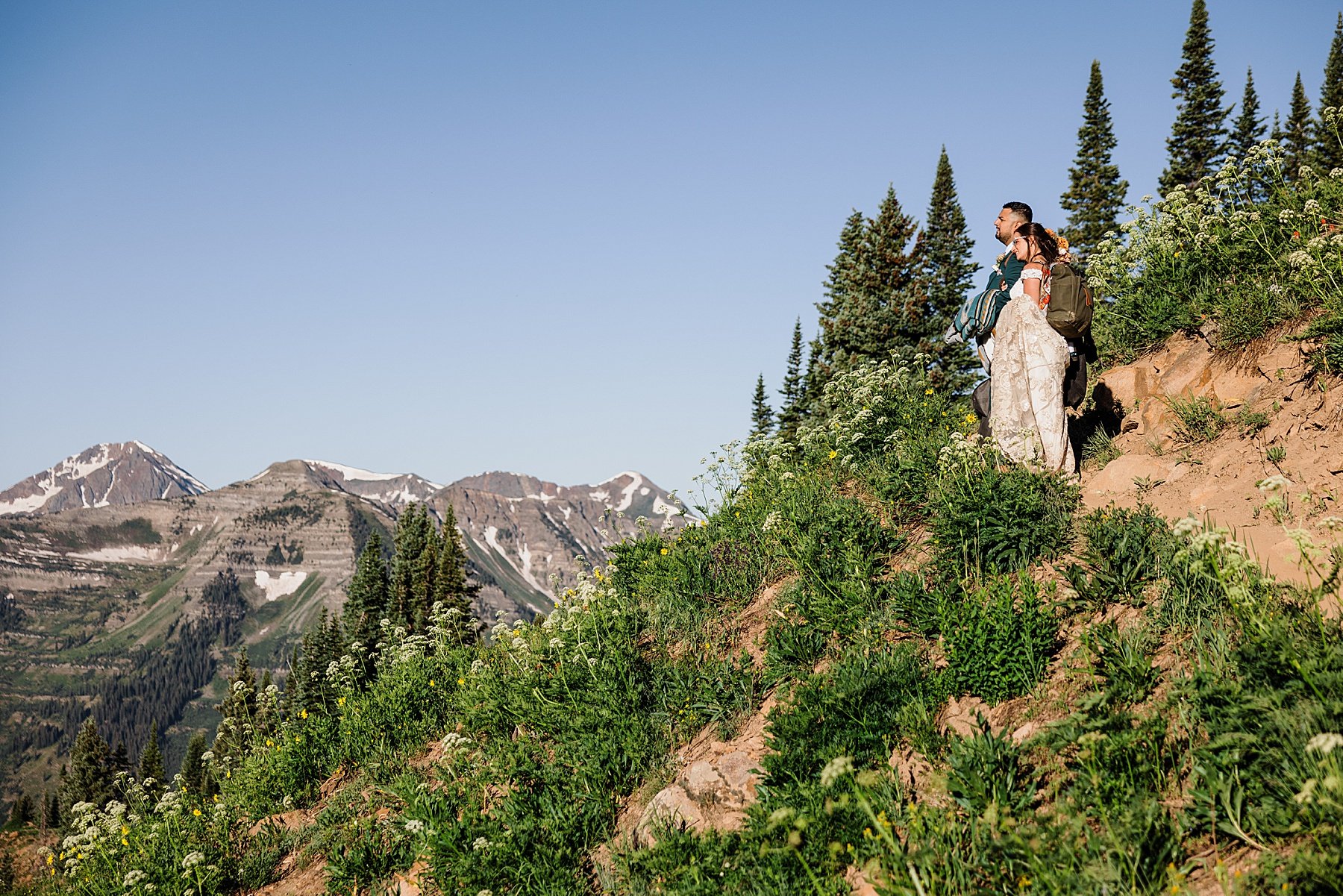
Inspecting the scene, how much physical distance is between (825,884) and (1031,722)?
66.3 inches

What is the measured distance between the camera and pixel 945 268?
44031 millimetres

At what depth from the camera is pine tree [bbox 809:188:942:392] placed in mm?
32500

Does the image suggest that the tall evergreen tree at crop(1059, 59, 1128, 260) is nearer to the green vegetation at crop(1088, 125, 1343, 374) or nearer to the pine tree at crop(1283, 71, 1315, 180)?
the pine tree at crop(1283, 71, 1315, 180)

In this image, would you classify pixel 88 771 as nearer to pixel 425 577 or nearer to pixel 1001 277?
pixel 425 577

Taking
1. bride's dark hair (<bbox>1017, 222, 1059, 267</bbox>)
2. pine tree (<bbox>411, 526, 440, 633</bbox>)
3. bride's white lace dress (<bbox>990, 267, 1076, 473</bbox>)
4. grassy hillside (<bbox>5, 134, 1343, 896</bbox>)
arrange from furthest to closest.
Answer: pine tree (<bbox>411, 526, 440, 633</bbox>)
bride's dark hair (<bbox>1017, 222, 1059, 267</bbox>)
bride's white lace dress (<bbox>990, 267, 1076, 473</bbox>)
grassy hillside (<bbox>5, 134, 1343, 896</bbox>)

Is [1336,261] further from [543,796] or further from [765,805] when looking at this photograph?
[543,796]

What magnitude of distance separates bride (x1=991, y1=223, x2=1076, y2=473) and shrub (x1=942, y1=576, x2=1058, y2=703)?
2450mm

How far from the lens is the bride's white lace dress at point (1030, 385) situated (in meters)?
7.77

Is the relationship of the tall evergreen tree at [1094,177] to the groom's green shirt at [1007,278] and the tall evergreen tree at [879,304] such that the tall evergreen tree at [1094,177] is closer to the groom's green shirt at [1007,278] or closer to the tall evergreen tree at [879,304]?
the tall evergreen tree at [879,304]

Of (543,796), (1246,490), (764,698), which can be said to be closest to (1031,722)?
(764,698)

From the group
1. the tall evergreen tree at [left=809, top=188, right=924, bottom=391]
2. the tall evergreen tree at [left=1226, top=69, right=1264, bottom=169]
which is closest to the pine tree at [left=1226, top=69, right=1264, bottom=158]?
the tall evergreen tree at [left=1226, top=69, right=1264, bottom=169]

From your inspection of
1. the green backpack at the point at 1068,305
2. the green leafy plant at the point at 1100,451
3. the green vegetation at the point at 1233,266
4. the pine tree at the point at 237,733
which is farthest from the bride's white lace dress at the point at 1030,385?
the pine tree at the point at 237,733

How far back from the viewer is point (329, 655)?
5431 centimetres

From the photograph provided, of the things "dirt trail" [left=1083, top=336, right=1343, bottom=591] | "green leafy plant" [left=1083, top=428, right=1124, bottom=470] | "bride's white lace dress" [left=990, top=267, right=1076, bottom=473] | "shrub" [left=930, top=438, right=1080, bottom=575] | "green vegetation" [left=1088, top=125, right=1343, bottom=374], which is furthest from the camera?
"green leafy plant" [left=1083, top=428, right=1124, bottom=470]
